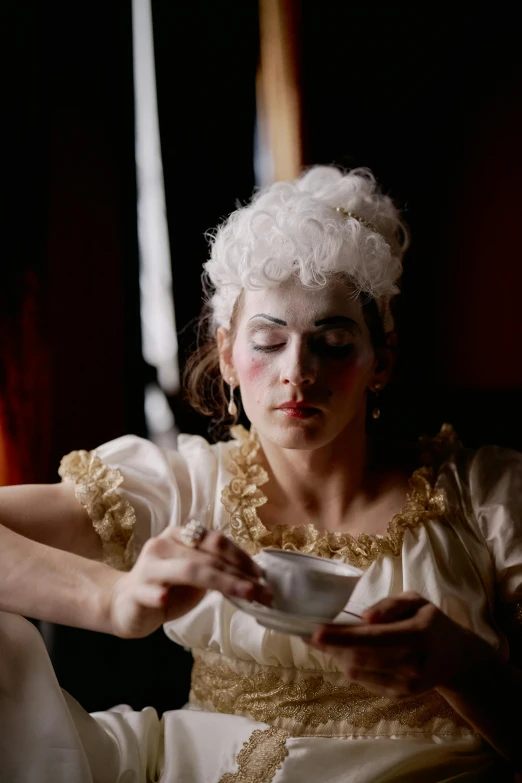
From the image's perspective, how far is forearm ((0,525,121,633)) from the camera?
981 millimetres

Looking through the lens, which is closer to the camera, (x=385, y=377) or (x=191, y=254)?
(x=385, y=377)

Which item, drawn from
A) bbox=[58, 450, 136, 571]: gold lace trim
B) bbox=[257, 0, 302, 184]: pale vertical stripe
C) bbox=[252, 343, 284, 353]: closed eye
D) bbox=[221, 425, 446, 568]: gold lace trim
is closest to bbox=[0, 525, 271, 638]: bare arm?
bbox=[58, 450, 136, 571]: gold lace trim

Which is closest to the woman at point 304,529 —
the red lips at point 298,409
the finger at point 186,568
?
the red lips at point 298,409

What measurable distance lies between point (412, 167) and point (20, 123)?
0.81m

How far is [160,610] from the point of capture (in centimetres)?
92

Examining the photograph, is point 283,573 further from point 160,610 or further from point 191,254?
point 191,254

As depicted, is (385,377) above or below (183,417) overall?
above

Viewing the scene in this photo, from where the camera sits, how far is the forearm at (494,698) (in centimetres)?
101

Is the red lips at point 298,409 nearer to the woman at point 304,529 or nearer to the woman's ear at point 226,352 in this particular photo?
the woman at point 304,529

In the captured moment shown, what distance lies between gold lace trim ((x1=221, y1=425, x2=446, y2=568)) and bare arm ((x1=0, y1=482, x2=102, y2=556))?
0.73 feet

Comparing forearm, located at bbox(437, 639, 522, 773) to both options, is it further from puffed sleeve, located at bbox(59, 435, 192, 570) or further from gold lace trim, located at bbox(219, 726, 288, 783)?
puffed sleeve, located at bbox(59, 435, 192, 570)

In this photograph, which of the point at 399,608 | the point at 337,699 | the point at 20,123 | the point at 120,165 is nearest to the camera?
the point at 399,608

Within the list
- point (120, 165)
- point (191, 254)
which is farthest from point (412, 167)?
point (120, 165)

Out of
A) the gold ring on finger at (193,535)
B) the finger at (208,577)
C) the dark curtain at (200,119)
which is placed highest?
the dark curtain at (200,119)
